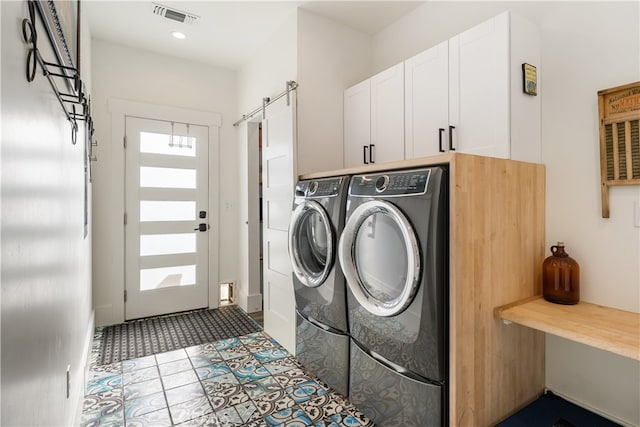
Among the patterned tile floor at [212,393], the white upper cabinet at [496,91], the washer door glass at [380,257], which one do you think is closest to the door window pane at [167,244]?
the patterned tile floor at [212,393]

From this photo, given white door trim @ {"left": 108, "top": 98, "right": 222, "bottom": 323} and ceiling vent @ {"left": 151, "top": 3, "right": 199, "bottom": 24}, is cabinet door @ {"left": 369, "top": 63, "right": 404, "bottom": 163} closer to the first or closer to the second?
ceiling vent @ {"left": 151, "top": 3, "right": 199, "bottom": 24}

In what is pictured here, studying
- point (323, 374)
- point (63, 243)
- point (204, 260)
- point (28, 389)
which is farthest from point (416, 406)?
point (204, 260)

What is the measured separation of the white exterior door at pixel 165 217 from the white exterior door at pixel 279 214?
1.02 m

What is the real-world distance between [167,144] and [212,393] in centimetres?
250

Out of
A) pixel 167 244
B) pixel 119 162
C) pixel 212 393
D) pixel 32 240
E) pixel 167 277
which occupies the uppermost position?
pixel 119 162

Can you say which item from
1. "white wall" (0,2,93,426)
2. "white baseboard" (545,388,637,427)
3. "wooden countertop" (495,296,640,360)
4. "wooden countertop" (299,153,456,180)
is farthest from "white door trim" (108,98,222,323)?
"white baseboard" (545,388,637,427)

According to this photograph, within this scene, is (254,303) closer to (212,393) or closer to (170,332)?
(170,332)

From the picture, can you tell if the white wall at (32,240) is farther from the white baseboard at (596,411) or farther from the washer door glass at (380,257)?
the white baseboard at (596,411)

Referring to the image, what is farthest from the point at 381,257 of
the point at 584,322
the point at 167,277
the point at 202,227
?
the point at 167,277

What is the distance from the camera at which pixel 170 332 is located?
304 centimetres

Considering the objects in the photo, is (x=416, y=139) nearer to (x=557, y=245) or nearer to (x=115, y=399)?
(x=557, y=245)

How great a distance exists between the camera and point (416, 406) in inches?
58.8

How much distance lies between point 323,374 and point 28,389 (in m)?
1.61

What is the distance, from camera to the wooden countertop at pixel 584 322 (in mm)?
1221
